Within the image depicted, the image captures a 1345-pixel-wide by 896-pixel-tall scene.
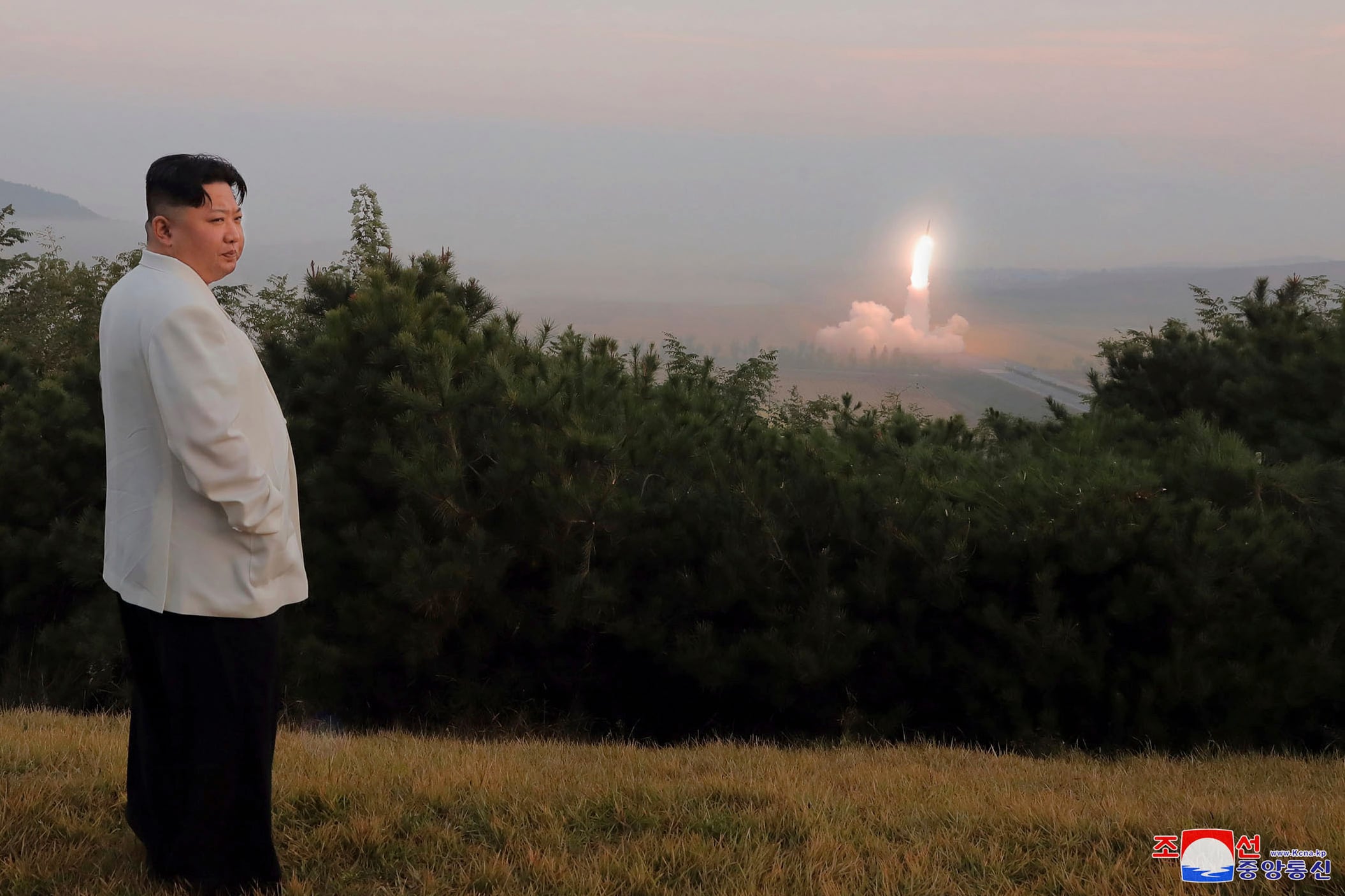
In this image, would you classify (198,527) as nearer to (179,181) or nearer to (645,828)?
(179,181)

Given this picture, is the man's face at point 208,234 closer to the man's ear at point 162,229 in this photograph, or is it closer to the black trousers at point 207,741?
the man's ear at point 162,229

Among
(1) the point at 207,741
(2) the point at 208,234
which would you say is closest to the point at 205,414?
(2) the point at 208,234

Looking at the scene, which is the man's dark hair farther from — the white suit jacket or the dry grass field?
the dry grass field

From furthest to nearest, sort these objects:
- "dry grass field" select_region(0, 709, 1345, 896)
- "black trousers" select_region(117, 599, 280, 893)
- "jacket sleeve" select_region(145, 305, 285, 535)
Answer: "dry grass field" select_region(0, 709, 1345, 896), "black trousers" select_region(117, 599, 280, 893), "jacket sleeve" select_region(145, 305, 285, 535)

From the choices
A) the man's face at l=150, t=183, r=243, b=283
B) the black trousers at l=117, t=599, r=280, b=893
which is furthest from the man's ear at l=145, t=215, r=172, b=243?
the black trousers at l=117, t=599, r=280, b=893

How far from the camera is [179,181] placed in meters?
3.08

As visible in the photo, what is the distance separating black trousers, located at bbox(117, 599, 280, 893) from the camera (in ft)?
10.1

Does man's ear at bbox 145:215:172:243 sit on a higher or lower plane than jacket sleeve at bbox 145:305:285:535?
higher

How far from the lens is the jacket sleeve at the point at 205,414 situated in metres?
2.86

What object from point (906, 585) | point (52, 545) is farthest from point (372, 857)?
point (52, 545)

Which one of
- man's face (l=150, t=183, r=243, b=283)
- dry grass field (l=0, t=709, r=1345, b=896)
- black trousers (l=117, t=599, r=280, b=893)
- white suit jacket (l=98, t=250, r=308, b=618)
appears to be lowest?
dry grass field (l=0, t=709, r=1345, b=896)

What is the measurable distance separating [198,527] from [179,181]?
100 cm

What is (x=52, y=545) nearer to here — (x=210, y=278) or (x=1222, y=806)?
(x=210, y=278)

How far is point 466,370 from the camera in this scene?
828 cm
